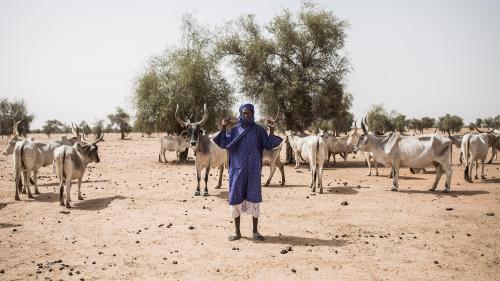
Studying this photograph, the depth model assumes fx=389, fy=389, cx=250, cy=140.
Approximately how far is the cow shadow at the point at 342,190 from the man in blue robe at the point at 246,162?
6.66 meters

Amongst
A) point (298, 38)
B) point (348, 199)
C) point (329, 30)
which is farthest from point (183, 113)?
point (348, 199)

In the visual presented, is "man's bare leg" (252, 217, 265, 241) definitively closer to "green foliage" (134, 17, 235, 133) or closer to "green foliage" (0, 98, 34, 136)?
"green foliage" (134, 17, 235, 133)

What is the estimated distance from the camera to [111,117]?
89.0 metres

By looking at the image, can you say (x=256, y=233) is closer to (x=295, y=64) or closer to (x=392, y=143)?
(x=392, y=143)

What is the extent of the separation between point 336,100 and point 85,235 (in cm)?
2001

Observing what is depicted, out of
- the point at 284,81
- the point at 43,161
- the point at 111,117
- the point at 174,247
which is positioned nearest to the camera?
the point at 174,247

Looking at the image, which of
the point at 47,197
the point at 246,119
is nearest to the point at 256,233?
the point at 246,119

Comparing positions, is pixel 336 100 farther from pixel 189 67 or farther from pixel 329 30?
pixel 189 67

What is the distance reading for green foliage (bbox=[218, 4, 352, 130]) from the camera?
25188 millimetres

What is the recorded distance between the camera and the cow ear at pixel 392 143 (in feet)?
46.0

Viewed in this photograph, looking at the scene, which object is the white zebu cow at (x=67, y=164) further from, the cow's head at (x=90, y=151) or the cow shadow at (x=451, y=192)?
the cow shadow at (x=451, y=192)

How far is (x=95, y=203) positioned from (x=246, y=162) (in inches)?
263

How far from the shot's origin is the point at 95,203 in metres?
12.2

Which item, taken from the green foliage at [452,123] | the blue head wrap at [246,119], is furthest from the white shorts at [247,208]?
the green foliage at [452,123]
